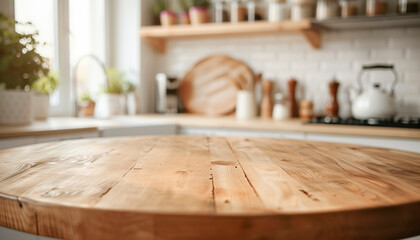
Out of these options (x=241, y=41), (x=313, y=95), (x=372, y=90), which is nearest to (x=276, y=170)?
(x=372, y=90)

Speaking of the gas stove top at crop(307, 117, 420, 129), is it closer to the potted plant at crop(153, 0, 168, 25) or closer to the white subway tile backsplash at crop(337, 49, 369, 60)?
the white subway tile backsplash at crop(337, 49, 369, 60)

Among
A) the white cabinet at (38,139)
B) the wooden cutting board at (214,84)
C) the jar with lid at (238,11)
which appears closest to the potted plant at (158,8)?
the wooden cutting board at (214,84)

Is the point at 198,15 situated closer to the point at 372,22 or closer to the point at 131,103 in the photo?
the point at 131,103

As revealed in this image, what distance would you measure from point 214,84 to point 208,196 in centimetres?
263

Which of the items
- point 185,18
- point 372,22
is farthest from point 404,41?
point 185,18

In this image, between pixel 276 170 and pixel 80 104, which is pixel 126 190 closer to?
pixel 276 170

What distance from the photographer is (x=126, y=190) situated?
2.29 feet

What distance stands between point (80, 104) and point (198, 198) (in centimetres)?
250

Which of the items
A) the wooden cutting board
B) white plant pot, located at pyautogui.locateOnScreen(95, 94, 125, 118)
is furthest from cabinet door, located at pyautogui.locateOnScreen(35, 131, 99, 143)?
the wooden cutting board

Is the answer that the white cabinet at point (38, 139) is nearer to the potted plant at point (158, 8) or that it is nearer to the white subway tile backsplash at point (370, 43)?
the potted plant at point (158, 8)

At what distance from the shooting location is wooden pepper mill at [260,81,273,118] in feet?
9.80

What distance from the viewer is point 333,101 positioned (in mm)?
2822

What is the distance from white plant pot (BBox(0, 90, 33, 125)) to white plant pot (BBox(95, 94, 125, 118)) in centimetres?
92

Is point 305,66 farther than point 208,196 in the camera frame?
Yes
